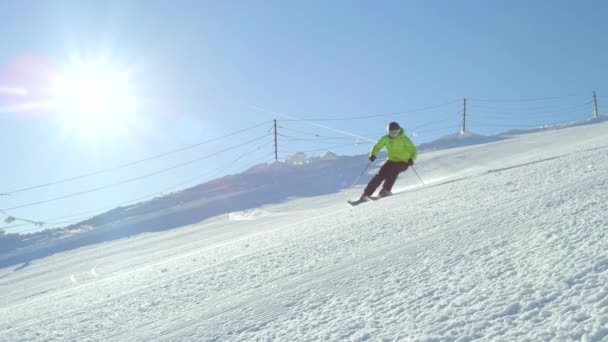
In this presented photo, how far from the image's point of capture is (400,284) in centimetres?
209

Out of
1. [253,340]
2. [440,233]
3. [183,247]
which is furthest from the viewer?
[183,247]

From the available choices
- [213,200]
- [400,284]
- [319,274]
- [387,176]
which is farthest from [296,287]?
[213,200]

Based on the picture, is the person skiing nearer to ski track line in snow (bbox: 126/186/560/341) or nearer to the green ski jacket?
the green ski jacket

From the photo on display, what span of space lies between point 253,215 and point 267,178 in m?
3.96

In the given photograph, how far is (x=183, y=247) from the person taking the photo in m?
5.84

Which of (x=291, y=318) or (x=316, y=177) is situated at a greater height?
(x=316, y=177)

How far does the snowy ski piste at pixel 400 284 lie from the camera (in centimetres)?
A: 162

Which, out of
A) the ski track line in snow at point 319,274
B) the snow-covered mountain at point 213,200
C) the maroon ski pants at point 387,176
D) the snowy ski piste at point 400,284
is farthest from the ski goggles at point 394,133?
the ski track line in snow at point 319,274

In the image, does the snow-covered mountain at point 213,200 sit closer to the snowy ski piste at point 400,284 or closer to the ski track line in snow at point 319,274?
the snowy ski piste at point 400,284

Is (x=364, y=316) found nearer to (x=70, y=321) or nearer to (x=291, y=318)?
(x=291, y=318)

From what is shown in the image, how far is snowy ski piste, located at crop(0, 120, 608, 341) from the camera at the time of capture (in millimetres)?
1622

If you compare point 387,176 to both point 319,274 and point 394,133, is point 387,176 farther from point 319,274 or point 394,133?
point 319,274

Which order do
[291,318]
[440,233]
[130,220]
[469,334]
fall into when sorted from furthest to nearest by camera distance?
[130,220] < [440,233] < [291,318] < [469,334]

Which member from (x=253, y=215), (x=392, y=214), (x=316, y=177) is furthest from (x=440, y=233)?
(x=316, y=177)
